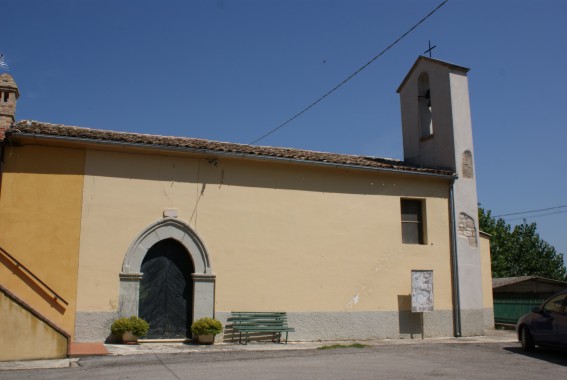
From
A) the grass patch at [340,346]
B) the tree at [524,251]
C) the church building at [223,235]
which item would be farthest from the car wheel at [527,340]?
the tree at [524,251]

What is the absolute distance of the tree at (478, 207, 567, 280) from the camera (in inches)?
1686

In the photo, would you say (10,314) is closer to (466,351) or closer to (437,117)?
(466,351)

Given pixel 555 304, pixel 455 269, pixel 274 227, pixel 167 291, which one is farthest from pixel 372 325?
pixel 167 291

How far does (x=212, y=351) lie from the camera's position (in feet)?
37.5

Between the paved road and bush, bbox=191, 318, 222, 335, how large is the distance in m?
1.24

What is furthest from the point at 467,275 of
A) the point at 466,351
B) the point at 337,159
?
the point at 337,159

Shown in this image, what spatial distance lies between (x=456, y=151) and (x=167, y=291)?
30.6 feet

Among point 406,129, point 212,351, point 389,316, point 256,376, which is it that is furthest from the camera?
point 406,129

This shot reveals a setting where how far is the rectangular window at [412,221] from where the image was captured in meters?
15.8

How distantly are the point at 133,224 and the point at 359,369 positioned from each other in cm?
610

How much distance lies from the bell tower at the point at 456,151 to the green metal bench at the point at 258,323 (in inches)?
216

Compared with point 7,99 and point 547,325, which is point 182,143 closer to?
point 7,99

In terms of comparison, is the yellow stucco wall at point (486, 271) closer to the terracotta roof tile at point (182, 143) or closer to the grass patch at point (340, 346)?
the terracotta roof tile at point (182, 143)

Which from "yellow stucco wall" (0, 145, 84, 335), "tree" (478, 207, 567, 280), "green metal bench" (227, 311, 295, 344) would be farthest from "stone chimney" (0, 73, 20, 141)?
"tree" (478, 207, 567, 280)
